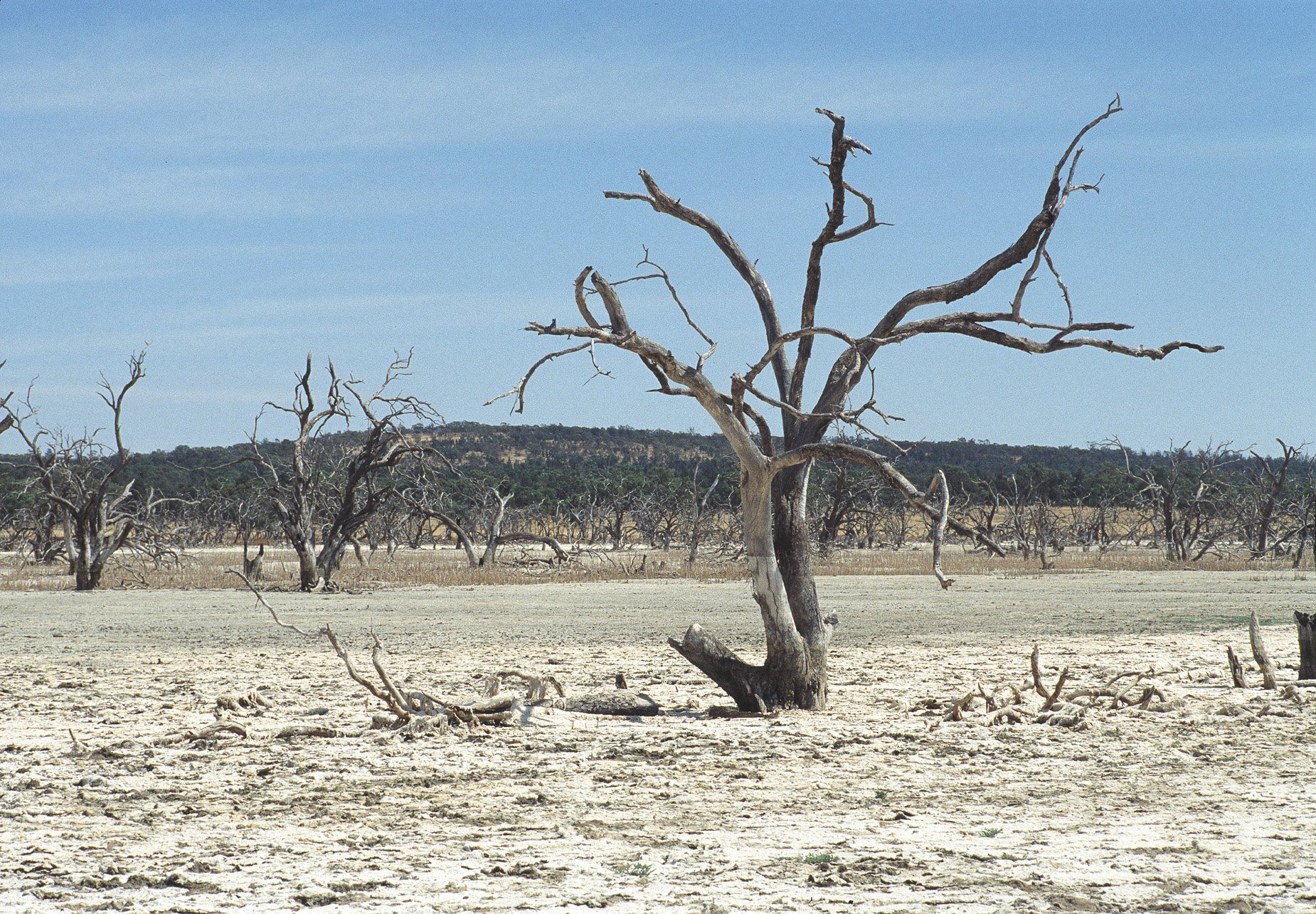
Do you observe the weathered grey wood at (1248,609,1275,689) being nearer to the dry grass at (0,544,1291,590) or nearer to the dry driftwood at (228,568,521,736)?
the dry driftwood at (228,568,521,736)

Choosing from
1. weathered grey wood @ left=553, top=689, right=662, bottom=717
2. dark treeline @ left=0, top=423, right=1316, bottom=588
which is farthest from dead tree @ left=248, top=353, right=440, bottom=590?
weathered grey wood @ left=553, top=689, right=662, bottom=717

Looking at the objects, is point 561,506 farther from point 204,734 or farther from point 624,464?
point 204,734

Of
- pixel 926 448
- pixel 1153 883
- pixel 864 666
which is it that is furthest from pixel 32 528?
pixel 926 448

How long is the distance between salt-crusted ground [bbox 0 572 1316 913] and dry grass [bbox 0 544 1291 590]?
1541cm

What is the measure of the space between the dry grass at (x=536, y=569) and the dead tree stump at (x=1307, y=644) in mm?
20478

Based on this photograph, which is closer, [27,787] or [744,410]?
[27,787]

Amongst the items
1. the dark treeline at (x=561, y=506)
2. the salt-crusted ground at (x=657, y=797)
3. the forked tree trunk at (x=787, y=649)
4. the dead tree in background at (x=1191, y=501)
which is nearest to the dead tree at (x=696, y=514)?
the dark treeline at (x=561, y=506)

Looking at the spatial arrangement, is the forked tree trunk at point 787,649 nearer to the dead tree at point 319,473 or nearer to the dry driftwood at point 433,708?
the dry driftwood at point 433,708

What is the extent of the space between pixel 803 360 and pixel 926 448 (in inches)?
4743

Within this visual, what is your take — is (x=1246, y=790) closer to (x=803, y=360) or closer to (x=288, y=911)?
(x=803, y=360)

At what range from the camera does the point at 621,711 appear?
1091 cm

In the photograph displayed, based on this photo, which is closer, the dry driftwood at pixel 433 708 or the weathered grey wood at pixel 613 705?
the dry driftwood at pixel 433 708

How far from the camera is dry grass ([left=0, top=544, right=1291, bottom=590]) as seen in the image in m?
30.5

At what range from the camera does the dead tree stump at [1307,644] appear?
1193 centimetres
